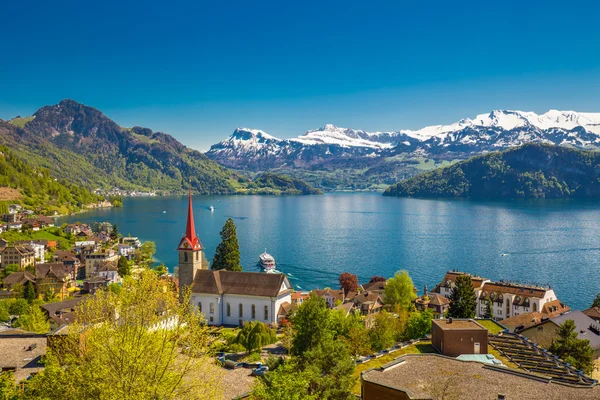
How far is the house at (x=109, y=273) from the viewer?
274ft

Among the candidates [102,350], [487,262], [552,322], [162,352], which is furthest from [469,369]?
[487,262]

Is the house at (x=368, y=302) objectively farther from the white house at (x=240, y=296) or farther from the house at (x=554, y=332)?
the house at (x=554, y=332)

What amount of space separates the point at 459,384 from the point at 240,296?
31.4 metres

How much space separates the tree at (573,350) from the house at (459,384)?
1803 cm

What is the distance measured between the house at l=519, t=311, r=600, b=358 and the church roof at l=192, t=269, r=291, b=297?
2466 centimetres

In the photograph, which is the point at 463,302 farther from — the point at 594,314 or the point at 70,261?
the point at 70,261

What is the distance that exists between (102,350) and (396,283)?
151 feet

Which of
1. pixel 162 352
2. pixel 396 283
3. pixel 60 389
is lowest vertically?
pixel 396 283

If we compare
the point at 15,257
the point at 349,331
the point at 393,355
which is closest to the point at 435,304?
the point at 349,331

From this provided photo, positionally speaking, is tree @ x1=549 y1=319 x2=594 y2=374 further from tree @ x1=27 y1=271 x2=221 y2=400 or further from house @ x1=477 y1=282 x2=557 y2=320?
tree @ x1=27 y1=271 x2=221 y2=400

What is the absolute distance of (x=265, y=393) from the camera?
18719 mm

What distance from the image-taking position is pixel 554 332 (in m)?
44.1

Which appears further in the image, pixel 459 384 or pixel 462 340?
pixel 462 340

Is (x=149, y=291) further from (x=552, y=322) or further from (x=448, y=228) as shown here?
(x=448, y=228)
